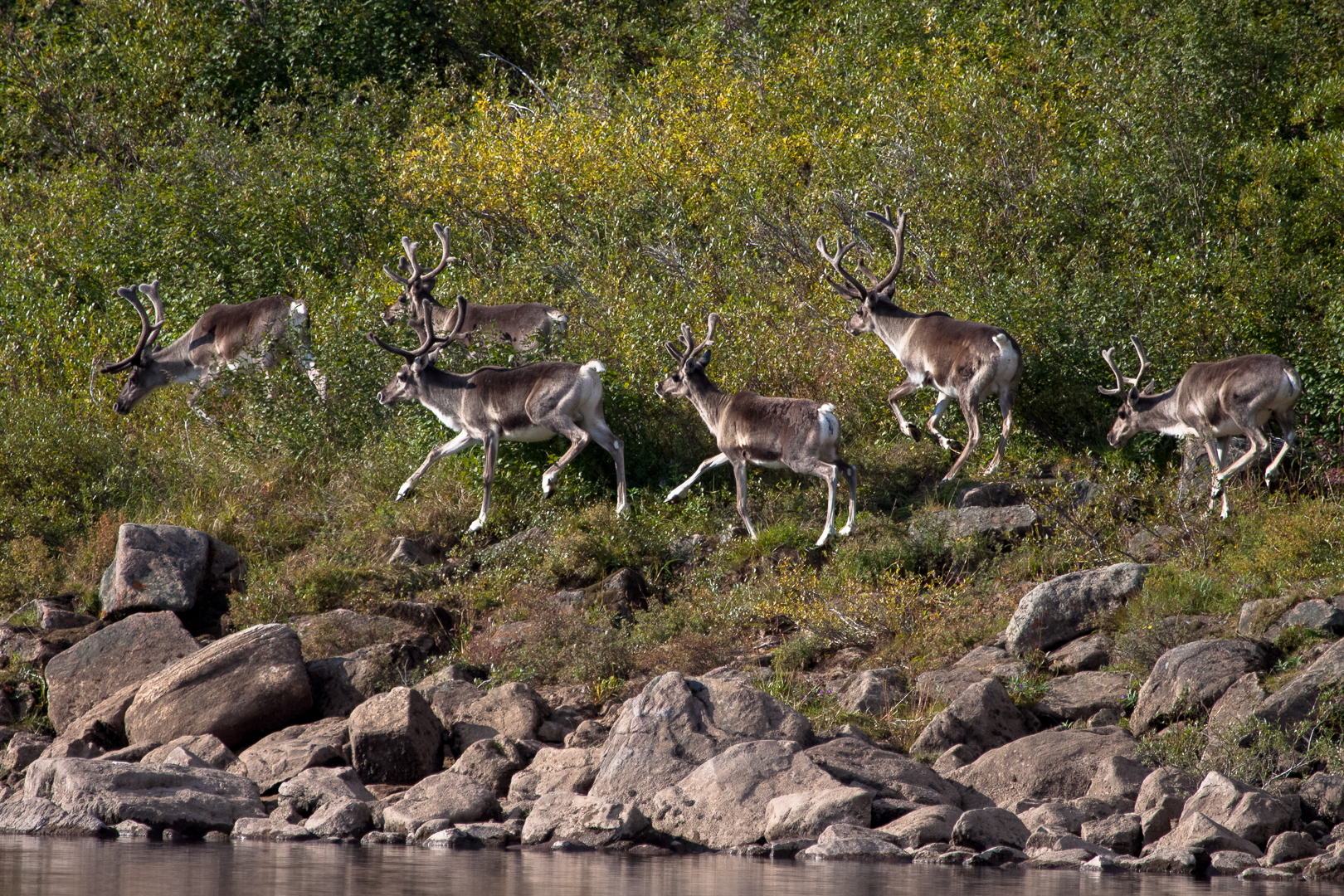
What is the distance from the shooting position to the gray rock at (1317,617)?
437 inches

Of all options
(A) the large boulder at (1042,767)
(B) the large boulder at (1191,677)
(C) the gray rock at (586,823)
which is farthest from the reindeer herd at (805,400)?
(C) the gray rock at (586,823)

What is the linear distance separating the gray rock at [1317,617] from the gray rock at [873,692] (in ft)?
9.89

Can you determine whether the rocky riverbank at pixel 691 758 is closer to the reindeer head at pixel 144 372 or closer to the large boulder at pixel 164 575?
the large boulder at pixel 164 575

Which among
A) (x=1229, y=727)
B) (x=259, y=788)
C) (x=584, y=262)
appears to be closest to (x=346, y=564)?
(x=259, y=788)

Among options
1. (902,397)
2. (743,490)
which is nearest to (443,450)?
(743,490)

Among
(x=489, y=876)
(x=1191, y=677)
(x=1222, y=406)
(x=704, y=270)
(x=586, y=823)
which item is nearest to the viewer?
(x=489, y=876)

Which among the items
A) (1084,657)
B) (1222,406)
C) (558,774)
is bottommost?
(558,774)

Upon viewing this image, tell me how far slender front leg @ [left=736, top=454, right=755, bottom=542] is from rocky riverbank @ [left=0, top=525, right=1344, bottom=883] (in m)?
2.06

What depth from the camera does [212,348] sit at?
62.3 feet

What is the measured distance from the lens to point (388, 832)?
978 centimetres

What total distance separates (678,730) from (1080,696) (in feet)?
10.8

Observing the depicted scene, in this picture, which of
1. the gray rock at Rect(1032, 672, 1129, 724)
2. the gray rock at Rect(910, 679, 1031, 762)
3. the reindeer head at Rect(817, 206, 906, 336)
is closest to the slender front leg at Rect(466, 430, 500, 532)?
the reindeer head at Rect(817, 206, 906, 336)

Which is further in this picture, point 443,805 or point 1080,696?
point 1080,696

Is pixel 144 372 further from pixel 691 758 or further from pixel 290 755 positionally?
pixel 691 758
